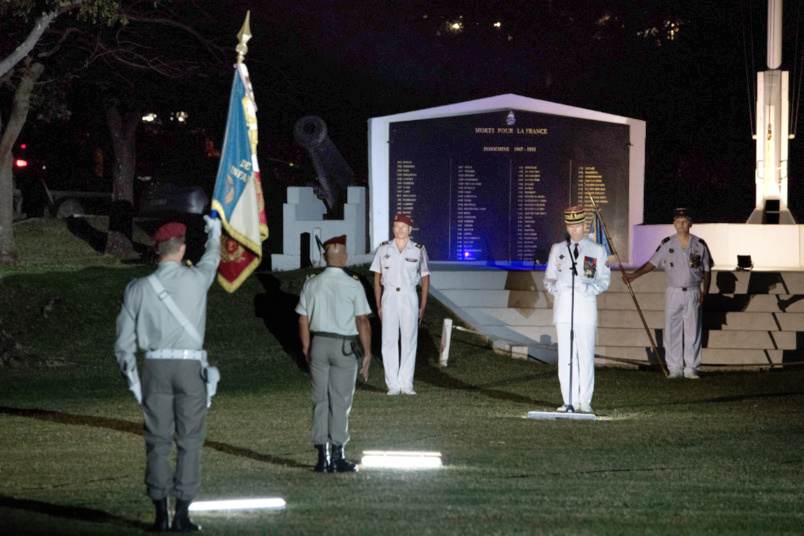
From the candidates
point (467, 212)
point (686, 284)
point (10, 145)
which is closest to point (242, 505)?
point (686, 284)

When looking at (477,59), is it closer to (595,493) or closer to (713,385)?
(713,385)

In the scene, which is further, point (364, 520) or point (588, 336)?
point (588, 336)

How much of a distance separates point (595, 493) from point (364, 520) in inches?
73.3

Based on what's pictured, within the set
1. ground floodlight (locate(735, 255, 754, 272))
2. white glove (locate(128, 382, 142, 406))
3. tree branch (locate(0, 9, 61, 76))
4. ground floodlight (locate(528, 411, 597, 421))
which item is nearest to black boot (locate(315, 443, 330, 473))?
white glove (locate(128, 382, 142, 406))

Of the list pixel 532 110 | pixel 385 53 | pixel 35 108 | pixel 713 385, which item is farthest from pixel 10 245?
pixel 713 385

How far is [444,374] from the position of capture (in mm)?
16141

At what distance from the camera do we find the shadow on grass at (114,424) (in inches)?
367

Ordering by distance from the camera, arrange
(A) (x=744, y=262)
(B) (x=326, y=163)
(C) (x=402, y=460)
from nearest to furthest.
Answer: (C) (x=402, y=460) → (A) (x=744, y=262) → (B) (x=326, y=163)

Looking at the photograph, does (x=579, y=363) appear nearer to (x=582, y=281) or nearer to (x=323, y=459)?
(x=582, y=281)

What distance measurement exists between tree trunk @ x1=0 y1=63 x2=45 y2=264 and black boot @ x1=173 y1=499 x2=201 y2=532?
18090 millimetres

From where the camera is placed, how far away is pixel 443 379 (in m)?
15.7

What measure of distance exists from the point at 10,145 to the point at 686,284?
15555mm

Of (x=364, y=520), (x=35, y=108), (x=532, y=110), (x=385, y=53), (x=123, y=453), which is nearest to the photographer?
A: (x=364, y=520)

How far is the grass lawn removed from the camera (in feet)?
23.0
